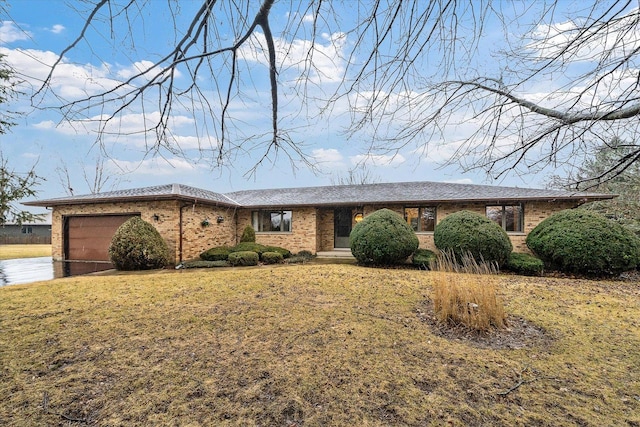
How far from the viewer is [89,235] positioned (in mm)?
13070

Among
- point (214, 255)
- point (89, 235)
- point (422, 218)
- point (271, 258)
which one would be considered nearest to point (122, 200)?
point (89, 235)

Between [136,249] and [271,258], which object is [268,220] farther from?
[136,249]

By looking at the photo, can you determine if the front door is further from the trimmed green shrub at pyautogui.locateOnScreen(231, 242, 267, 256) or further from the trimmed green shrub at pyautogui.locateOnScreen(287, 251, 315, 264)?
the trimmed green shrub at pyautogui.locateOnScreen(231, 242, 267, 256)

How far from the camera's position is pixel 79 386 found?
2.99 meters

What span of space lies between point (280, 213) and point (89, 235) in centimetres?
868

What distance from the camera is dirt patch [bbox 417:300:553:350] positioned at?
4105 millimetres

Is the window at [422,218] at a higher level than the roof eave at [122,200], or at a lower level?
lower

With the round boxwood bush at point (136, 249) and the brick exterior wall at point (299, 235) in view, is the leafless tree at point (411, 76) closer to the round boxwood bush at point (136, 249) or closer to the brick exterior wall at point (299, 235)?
the round boxwood bush at point (136, 249)

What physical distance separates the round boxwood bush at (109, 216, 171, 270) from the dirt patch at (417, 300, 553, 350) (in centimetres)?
922

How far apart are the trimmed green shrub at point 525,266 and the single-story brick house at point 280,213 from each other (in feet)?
8.42

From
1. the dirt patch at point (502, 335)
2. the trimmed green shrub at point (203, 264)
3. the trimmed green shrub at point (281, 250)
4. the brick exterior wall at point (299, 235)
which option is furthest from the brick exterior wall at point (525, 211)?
the dirt patch at point (502, 335)

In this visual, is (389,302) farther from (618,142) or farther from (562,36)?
(562,36)

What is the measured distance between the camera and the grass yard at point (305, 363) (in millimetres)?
2621

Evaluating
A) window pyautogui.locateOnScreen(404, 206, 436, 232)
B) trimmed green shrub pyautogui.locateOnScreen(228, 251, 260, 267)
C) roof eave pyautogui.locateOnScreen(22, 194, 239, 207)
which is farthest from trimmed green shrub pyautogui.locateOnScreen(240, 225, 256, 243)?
window pyautogui.locateOnScreen(404, 206, 436, 232)
